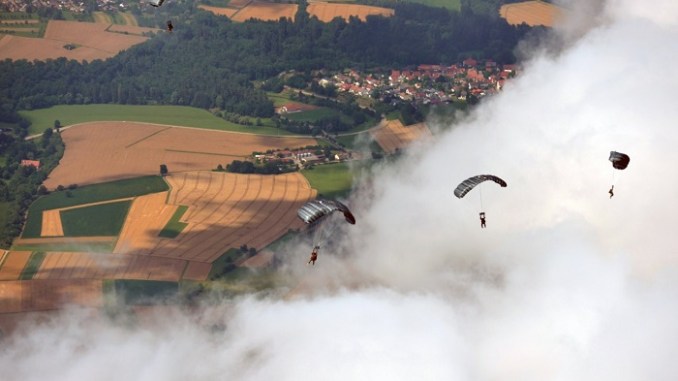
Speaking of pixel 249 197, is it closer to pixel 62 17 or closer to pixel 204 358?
pixel 204 358

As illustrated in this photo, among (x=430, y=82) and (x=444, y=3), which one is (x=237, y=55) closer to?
(x=430, y=82)

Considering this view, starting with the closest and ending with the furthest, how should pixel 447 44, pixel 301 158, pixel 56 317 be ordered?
pixel 56 317
pixel 301 158
pixel 447 44

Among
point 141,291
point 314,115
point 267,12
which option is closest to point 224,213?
point 141,291

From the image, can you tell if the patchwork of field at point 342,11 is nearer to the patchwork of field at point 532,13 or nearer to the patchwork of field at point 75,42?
the patchwork of field at point 532,13

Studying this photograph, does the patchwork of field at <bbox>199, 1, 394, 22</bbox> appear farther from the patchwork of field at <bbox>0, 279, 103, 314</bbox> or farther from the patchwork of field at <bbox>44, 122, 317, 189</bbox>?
the patchwork of field at <bbox>0, 279, 103, 314</bbox>

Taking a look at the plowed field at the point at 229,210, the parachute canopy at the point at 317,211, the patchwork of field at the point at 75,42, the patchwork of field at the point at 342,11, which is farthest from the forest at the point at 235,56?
the parachute canopy at the point at 317,211

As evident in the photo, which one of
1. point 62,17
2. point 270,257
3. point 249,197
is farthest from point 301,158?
point 62,17

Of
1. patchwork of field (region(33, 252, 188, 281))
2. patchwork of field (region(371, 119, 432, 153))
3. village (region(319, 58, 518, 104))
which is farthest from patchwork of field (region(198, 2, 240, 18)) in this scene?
patchwork of field (region(33, 252, 188, 281))
